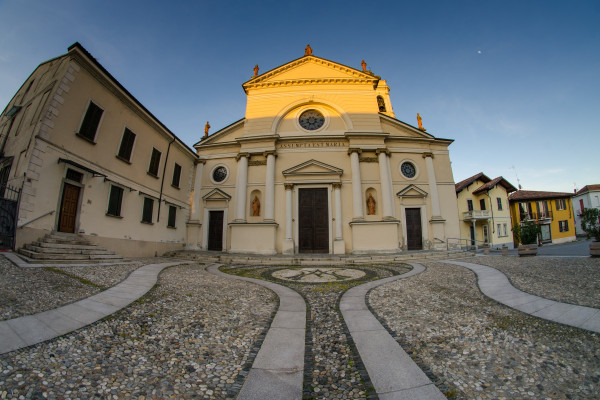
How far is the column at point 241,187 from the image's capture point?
16109 mm

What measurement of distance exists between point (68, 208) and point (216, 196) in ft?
28.0

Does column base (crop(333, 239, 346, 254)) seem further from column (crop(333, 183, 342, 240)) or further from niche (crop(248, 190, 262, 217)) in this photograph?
niche (crop(248, 190, 262, 217))

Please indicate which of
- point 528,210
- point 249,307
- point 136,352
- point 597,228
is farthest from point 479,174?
point 136,352

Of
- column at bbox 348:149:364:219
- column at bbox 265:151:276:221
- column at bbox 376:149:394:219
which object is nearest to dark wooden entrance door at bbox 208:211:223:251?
column at bbox 265:151:276:221

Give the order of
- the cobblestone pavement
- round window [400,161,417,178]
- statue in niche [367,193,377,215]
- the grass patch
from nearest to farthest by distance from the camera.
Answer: the cobblestone pavement → the grass patch → statue in niche [367,193,377,215] → round window [400,161,417,178]

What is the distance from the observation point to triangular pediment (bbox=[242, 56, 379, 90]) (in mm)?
18703

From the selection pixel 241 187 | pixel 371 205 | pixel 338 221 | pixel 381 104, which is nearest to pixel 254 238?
pixel 241 187

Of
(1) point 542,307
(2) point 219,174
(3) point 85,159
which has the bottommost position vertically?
(1) point 542,307

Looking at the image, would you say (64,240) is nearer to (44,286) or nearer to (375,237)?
(44,286)

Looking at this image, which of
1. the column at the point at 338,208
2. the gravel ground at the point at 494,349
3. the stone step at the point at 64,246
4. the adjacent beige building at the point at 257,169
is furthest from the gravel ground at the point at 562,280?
the stone step at the point at 64,246

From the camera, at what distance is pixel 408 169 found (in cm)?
1753

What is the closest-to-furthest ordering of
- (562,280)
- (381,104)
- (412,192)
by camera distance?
(562,280), (412,192), (381,104)

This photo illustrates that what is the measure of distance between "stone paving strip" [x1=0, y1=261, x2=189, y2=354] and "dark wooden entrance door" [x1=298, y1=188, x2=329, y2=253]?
38.7ft

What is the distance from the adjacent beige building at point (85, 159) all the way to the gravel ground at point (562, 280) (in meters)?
14.3
